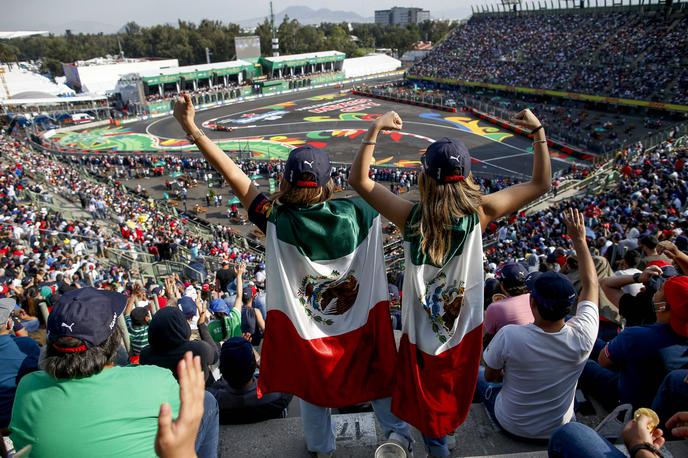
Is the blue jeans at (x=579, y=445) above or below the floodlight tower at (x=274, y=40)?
below

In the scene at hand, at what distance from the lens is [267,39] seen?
8919cm

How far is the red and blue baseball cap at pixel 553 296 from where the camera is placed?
7.80 feet

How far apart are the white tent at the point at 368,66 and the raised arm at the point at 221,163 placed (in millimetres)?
69077

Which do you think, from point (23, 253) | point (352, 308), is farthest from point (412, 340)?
point (23, 253)

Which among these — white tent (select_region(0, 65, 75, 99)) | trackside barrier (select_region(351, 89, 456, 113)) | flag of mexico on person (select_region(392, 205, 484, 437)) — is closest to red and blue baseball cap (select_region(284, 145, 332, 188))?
flag of mexico on person (select_region(392, 205, 484, 437))

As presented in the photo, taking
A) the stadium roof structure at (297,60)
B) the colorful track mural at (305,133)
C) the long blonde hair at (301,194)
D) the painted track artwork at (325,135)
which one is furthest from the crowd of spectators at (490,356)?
the stadium roof structure at (297,60)

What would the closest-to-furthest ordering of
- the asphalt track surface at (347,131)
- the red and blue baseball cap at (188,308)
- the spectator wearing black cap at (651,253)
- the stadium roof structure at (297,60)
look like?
the red and blue baseball cap at (188,308) < the spectator wearing black cap at (651,253) < the asphalt track surface at (347,131) < the stadium roof structure at (297,60)

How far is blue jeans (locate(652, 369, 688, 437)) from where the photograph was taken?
2.36m

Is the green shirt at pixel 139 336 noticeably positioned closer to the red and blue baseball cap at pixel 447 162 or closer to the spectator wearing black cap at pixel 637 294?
the red and blue baseball cap at pixel 447 162

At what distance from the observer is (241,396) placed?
3080 mm

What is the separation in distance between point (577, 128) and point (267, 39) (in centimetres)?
7103

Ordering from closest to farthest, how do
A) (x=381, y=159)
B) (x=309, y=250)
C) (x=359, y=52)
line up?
(x=309, y=250), (x=381, y=159), (x=359, y=52)

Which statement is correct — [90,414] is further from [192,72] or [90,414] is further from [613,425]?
[192,72]

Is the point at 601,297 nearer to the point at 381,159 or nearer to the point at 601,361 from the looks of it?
the point at 601,361
